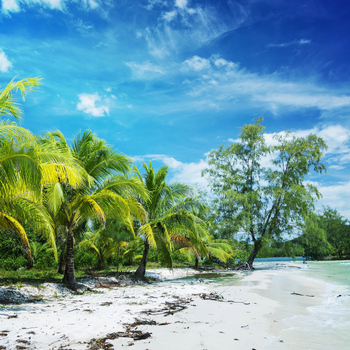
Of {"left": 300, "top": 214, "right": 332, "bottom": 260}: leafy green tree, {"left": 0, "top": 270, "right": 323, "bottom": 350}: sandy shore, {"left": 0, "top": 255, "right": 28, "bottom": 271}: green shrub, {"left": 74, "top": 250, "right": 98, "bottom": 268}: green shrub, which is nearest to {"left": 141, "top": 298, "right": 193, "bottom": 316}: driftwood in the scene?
{"left": 0, "top": 270, "right": 323, "bottom": 350}: sandy shore

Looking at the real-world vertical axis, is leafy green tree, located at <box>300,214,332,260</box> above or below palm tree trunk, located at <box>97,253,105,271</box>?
above

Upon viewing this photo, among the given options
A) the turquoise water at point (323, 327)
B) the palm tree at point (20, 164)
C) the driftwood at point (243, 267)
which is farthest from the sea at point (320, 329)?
the driftwood at point (243, 267)

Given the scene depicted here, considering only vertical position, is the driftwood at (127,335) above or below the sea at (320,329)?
above

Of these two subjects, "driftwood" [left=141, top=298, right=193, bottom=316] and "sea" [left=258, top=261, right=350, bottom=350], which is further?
"driftwood" [left=141, top=298, right=193, bottom=316]

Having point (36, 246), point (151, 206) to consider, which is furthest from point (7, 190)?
point (36, 246)

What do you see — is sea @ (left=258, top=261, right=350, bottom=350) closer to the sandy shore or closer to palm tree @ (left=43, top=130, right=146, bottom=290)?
the sandy shore

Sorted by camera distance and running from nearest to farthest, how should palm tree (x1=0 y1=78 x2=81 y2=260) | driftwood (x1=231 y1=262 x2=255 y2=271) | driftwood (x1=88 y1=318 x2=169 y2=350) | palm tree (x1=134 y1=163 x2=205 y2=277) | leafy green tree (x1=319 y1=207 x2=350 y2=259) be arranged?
driftwood (x1=88 y1=318 x2=169 y2=350), palm tree (x1=0 y1=78 x2=81 y2=260), palm tree (x1=134 y1=163 x2=205 y2=277), driftwood (x1=231 y1=262 x2=255 y2=271), leafy green tree (x1=319 y1=207 x2=350 y2=259)

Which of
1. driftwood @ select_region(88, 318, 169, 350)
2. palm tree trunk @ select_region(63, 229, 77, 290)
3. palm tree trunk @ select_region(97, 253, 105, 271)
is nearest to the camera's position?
driftwood @ select_region(88, 318, 169, 350)

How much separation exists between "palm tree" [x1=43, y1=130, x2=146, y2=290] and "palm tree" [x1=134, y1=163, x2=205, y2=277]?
2760 millimetres

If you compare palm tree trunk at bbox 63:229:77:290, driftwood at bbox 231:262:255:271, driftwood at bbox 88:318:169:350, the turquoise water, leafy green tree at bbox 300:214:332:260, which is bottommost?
driftwood at bbox 231:262:255:271

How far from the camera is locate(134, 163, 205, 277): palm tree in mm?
12617

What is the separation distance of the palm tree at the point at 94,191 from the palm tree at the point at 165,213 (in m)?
2.76

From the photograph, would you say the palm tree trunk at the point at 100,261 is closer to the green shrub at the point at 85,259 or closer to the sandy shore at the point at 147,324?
the green shrub at the point at 85,259

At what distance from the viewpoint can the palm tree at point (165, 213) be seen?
12.6 meters
